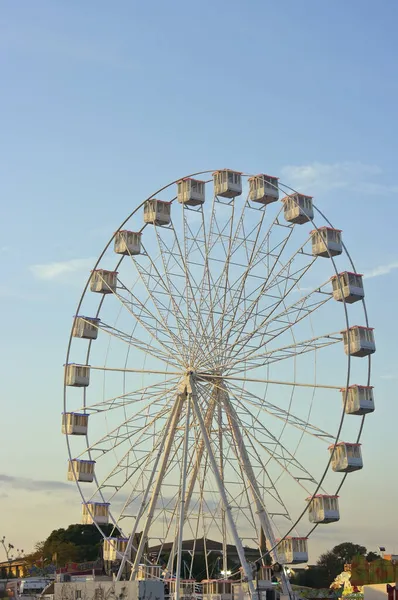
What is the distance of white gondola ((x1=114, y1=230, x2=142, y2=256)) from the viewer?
5134cm

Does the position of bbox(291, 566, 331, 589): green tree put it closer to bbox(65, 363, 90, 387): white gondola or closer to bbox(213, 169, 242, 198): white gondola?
bbox(65, 363, 90, 387): white gondola

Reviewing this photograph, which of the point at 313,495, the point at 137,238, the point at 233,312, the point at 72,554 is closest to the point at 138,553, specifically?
the point at 313,495

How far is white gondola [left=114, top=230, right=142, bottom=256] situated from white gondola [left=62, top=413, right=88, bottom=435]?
9.15 meters

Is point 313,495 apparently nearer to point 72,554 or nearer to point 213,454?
point 213,454

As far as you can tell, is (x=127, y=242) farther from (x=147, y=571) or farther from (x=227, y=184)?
(x=147, y=571)

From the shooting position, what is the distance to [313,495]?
4234 cm

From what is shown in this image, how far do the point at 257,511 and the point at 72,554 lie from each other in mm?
74934

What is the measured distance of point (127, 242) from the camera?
51.4m

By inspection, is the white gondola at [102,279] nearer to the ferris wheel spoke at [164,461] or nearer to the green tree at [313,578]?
the ferris wheel spoke at [164,461]

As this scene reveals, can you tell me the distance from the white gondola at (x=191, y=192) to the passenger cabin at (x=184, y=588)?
62.9 ft

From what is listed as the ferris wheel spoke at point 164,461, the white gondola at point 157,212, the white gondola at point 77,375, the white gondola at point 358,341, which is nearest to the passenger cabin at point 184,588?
the ferris wheel spoke at point 164,461

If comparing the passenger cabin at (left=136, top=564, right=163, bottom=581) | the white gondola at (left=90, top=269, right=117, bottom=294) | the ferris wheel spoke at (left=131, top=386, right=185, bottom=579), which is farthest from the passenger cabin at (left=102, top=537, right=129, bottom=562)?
the white gondola at (left=90, top=269, right=117, bottom=294)

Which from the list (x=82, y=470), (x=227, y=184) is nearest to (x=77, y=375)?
(x=82, y=470)

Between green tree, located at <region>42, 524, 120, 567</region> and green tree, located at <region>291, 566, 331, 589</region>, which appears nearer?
green tree, located at <region>42, 524, 120, 567</region>
